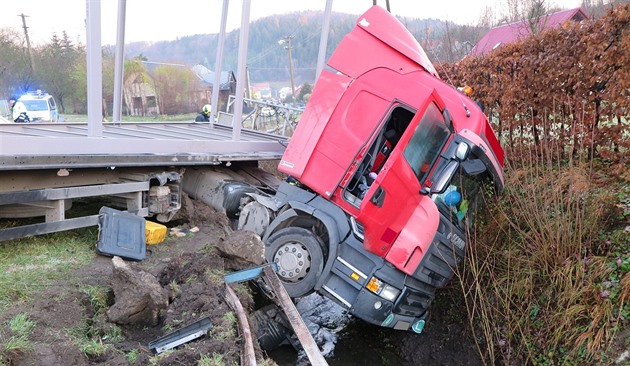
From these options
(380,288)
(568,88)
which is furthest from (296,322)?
(568,88)

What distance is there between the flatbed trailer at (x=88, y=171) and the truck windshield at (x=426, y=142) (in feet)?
9.16

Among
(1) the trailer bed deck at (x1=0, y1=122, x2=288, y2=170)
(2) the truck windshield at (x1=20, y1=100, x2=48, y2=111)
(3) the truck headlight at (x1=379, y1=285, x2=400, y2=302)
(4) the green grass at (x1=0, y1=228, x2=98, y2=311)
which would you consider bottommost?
(2) the truck windshield at (x1=20, y1=100, x2=48, y2=111)

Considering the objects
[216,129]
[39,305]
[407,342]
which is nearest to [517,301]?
[407,342]

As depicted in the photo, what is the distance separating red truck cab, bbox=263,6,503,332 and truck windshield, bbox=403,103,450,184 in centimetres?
1

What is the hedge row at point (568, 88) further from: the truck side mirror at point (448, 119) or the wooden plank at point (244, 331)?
the wooden plank at point (244, 331)

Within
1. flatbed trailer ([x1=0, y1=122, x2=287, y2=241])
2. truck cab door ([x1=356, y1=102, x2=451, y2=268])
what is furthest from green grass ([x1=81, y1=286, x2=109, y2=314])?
truck cab door ([x1=356, y1=102, x2=451, y2=268])

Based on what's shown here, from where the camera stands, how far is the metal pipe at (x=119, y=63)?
712cm

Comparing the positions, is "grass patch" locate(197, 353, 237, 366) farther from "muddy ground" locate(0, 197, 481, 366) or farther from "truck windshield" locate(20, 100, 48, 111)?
"truck windshield" locate(20, 100, 48, 111)

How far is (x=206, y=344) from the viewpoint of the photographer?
9.92 feet

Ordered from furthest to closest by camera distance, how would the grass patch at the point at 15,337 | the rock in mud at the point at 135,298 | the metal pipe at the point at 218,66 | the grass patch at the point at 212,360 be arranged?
the metal pipe at the point at 218,66
the rock in mud at the point at 135,298
the grass patch at the point at 212,360
the grass patch at the point at 15,337

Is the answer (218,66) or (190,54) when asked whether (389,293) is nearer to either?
(218,66)

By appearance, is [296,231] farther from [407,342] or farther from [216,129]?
[216,129]

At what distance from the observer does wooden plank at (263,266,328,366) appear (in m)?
3.19

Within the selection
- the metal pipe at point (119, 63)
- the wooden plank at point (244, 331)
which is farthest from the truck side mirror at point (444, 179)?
the metal pipe at point (119, 63)
